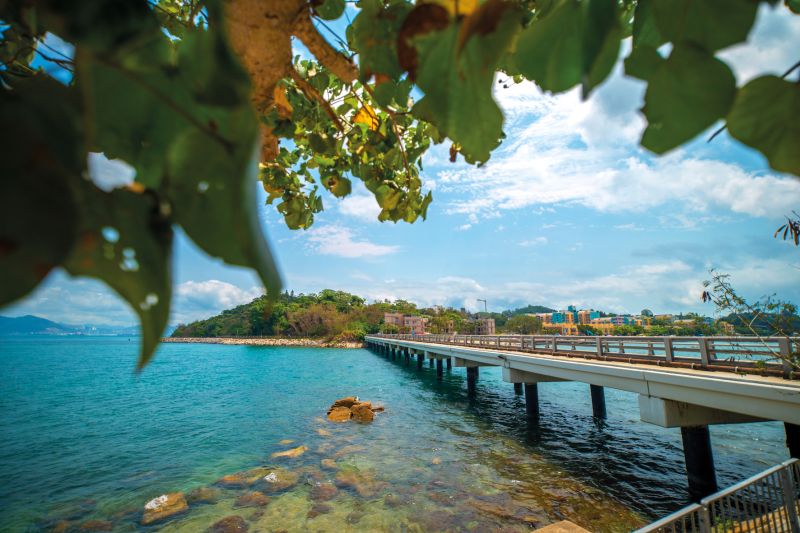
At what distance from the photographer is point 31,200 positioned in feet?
0.64

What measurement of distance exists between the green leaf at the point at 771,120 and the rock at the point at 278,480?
11288 mm

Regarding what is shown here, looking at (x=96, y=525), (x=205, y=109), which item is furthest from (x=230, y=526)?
(x=205, y=109)

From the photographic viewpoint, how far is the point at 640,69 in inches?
17.8

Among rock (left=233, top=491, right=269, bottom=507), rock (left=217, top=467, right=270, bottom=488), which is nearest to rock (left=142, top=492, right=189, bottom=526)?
rock (left=217, top=467, right=270, bottom=488)

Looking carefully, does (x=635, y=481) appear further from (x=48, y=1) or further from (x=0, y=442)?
(x=0, y=442)

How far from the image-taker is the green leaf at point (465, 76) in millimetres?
404

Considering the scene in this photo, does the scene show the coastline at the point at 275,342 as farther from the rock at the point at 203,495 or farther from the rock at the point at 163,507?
the rock at the point at 163,507

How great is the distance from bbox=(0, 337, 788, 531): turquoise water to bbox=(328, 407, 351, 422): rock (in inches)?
30.0

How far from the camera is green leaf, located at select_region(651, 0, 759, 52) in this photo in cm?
40

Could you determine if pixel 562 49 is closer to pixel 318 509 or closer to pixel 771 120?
pixel 771 120

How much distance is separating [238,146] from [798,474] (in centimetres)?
764

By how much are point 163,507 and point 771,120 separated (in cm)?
1213

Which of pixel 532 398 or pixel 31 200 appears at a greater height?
pixel 31 200

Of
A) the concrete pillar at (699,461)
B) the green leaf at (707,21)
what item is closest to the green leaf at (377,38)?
the green leaf at (707,21)
